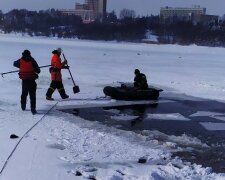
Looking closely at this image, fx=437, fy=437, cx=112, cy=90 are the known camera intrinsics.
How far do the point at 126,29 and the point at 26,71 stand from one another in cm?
10287

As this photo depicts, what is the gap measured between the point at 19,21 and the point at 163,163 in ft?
420

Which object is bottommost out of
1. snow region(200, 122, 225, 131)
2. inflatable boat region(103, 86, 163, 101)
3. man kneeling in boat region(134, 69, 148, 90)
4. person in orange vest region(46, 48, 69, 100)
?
snow region(200, 122, 225, 131)

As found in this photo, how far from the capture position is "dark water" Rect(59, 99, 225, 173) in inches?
279

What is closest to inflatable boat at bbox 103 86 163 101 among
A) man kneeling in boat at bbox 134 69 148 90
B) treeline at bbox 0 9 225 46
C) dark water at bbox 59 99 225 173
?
man kneeling in boat at bbox 134 69 148 90

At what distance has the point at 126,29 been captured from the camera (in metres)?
112

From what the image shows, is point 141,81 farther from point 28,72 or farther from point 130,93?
point 28,72

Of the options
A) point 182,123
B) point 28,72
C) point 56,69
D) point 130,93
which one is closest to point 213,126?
point 182,123

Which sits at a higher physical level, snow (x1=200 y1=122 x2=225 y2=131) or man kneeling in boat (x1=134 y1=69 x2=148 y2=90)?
man kneeling in boat (x1=134 y1=69 x2=148 y2=90)

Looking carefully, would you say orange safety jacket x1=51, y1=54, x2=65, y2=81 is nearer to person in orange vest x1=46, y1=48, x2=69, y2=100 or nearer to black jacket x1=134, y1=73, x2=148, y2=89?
person in orange vest x1=46, y1=48, x2=69, y2=100

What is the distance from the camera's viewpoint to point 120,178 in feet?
18.6

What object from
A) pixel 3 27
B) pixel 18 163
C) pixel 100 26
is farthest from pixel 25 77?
pixel 3 27

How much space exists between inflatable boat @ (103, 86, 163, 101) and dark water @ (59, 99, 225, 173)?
476 millimetres

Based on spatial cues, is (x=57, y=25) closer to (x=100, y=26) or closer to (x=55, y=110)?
(x=100, y=26)

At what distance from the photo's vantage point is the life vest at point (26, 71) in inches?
390
